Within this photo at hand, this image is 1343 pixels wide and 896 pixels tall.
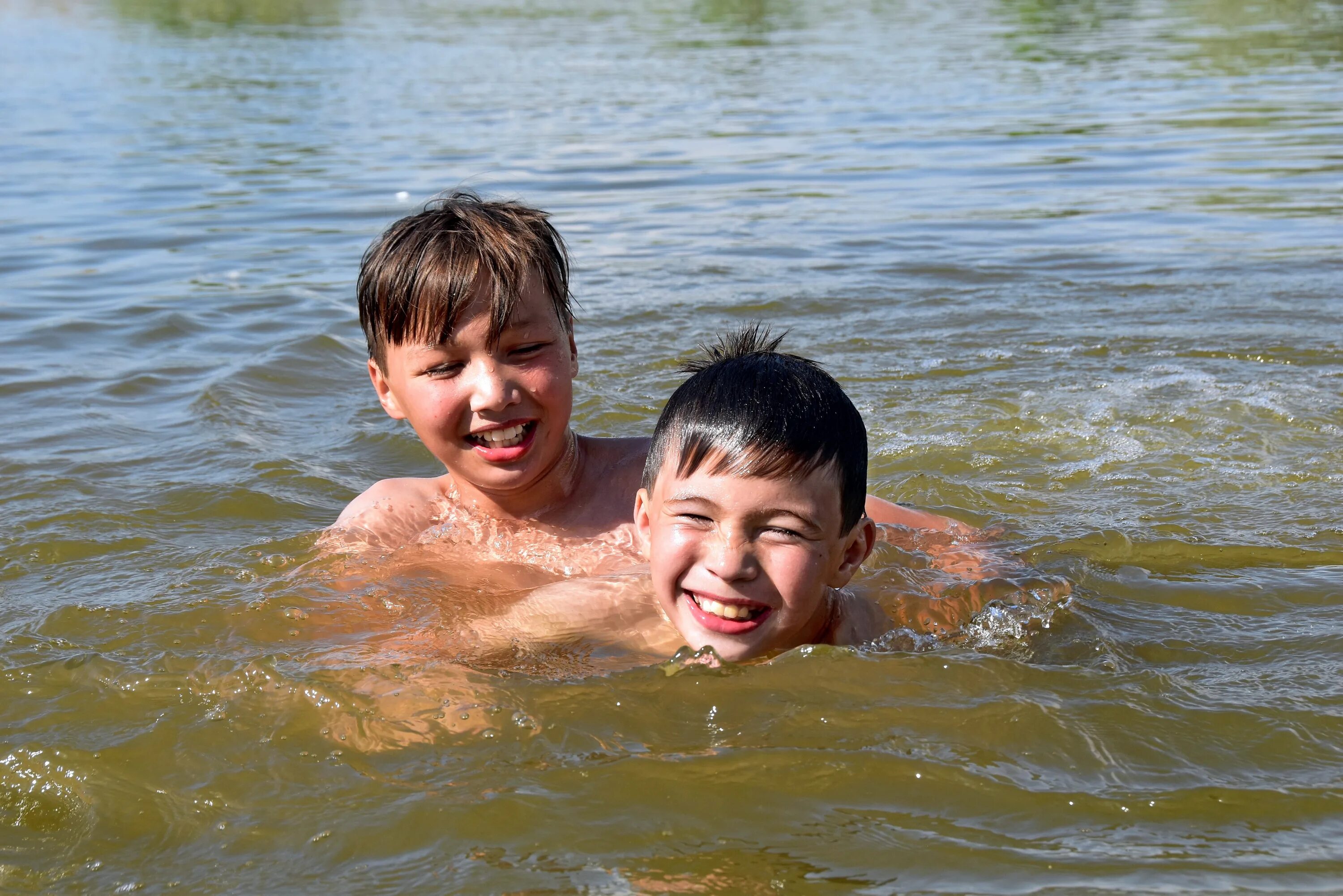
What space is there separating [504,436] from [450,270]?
1.65 feet

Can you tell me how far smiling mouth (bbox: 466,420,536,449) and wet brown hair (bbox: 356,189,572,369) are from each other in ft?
0.91

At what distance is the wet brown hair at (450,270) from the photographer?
398 centimetres

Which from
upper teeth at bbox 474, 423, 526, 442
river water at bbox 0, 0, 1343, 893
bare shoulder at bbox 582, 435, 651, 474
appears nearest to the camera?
river water at bbox 0, 0, 1343, 893

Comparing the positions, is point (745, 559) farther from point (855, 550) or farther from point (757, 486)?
point (855, 550)

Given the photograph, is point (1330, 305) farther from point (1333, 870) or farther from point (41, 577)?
point (41, 577)

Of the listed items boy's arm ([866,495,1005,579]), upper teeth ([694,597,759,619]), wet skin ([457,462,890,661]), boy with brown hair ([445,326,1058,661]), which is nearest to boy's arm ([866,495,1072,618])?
boy's arm ([866,495,1005,579])

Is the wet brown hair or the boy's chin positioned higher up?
the wet brown hair

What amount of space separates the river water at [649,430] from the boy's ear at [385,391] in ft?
1.74

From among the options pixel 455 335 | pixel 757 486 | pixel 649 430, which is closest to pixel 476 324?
pixel 455 335

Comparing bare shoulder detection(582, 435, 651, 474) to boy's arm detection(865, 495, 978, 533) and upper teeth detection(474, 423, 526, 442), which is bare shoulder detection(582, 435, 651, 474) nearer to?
upper teeth detection(474, 423, 526, 442)

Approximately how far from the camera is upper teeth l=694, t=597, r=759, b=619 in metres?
3.25

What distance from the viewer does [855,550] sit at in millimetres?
3416

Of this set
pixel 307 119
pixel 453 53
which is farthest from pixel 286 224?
pixel 453 53

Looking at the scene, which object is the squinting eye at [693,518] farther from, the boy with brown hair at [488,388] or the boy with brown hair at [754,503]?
the boy with brown hair at [488,388]
